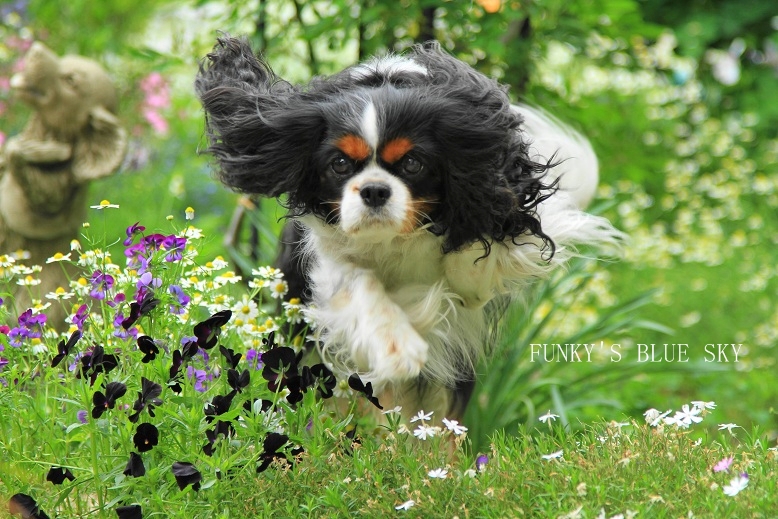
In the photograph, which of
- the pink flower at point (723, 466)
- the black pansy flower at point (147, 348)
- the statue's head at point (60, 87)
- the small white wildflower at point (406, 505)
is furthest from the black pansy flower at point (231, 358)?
the statue's head at point (60, 87)

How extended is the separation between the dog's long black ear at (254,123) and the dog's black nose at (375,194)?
11.8 inches

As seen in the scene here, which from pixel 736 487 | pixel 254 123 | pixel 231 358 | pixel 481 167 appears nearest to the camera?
pixel 736 487

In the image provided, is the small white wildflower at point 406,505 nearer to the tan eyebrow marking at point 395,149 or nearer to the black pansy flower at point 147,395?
the black pansy flower at point 147,395

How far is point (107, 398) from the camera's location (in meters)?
2.19

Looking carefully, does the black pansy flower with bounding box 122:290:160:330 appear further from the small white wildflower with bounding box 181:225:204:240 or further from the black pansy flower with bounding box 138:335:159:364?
the small white wildflower with bounding box 181:225:204:240

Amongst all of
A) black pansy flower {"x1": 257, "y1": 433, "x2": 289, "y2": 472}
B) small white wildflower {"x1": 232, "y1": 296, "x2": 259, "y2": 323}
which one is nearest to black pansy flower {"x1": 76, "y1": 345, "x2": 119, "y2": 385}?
black pansy flower {"x1": 257, "y1": 433, "x2": 289, "y2": 472}

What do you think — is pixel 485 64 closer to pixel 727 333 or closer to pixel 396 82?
pixel 396 82

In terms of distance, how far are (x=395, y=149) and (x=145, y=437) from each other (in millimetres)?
971

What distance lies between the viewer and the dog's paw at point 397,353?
267 cm

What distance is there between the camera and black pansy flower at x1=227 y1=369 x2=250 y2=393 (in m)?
2.33

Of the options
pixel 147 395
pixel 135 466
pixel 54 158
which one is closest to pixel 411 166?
pixel 147 395

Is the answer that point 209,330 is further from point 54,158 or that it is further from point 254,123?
point 54,158

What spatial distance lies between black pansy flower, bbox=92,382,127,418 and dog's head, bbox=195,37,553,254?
Answer: 0.76 metres

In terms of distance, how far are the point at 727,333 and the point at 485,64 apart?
2.07 metres
